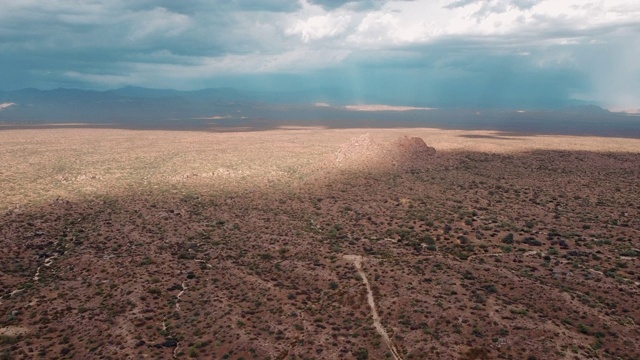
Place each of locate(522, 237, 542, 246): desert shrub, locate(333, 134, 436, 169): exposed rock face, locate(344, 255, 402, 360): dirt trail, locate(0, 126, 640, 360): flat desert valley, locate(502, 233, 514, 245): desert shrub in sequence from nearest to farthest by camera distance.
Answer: locate(344, 255, 402, 360): dirt trail → locate(0, 126, 640, 360): flat desert valley → locate(522, 237, 542, 246): desert shrub → locate(502, 233, 514, 245): desert shrub → locate(333, 134, 436, 169): exposed rock face

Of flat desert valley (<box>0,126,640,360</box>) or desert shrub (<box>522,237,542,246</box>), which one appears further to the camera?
desert shrub (<box>522,237,542,246</box>)

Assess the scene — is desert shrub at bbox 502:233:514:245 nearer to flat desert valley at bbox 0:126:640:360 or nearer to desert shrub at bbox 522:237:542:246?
flat desert valley at bbox 0:126:640:360

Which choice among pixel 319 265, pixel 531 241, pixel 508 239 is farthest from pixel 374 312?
pixel 531 241

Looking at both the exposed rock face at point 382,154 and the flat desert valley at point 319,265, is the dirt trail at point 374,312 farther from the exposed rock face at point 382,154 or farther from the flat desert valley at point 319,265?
the exposed rock face at point 382,154

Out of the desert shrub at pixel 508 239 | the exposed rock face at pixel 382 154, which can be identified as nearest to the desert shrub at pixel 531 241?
the desert shrub at pixel 508 239

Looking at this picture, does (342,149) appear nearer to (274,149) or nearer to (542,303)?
(274,149)

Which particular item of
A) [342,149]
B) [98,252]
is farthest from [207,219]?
[342,149]

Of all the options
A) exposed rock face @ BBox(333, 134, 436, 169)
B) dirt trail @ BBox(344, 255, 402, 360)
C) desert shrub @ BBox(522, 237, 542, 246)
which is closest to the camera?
dirt trail @ BBox(344, 255, 402, 360)

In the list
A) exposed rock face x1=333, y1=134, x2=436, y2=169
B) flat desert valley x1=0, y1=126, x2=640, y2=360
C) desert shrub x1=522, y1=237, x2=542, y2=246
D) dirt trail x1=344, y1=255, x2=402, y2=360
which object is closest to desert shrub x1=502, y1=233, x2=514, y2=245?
flat desert valley x1=0, y1=126, x2=640, y2=360
